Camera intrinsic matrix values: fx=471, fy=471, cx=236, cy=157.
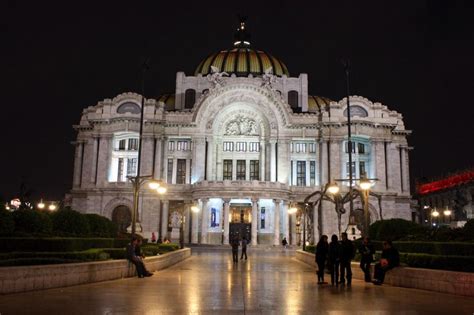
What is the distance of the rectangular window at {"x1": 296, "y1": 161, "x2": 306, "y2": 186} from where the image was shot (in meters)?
71.2

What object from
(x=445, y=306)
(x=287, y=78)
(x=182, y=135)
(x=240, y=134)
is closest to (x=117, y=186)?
(x=182, y=135)

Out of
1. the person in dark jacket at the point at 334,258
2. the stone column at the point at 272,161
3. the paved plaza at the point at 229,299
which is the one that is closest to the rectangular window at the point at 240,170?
the stone column at the point at 272,161

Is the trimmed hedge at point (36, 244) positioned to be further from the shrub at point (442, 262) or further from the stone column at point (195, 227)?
the stone column at point (195, 227)

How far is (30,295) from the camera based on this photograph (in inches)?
601

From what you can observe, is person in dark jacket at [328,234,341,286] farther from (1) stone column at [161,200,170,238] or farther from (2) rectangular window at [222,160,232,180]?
(2) rectangular window at [222,160,232,180]

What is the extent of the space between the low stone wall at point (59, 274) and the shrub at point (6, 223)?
477 cm

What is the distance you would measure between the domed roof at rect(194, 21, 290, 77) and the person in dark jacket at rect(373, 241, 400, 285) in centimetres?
6546

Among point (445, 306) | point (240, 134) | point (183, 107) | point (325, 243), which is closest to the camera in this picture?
point (445, 306)

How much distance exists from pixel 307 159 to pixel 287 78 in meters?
19.5

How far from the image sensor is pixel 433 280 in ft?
56.8

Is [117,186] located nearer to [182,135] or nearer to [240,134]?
[182,135]

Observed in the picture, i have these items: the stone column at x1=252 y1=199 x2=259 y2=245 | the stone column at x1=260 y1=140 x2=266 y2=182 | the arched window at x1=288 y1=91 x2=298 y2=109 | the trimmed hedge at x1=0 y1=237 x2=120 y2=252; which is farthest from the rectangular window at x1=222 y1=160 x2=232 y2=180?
the trimmed hedge at x1=0 y1=237 x2=120 y2=252

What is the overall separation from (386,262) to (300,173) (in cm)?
5228

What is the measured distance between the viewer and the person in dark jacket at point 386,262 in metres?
19.3
